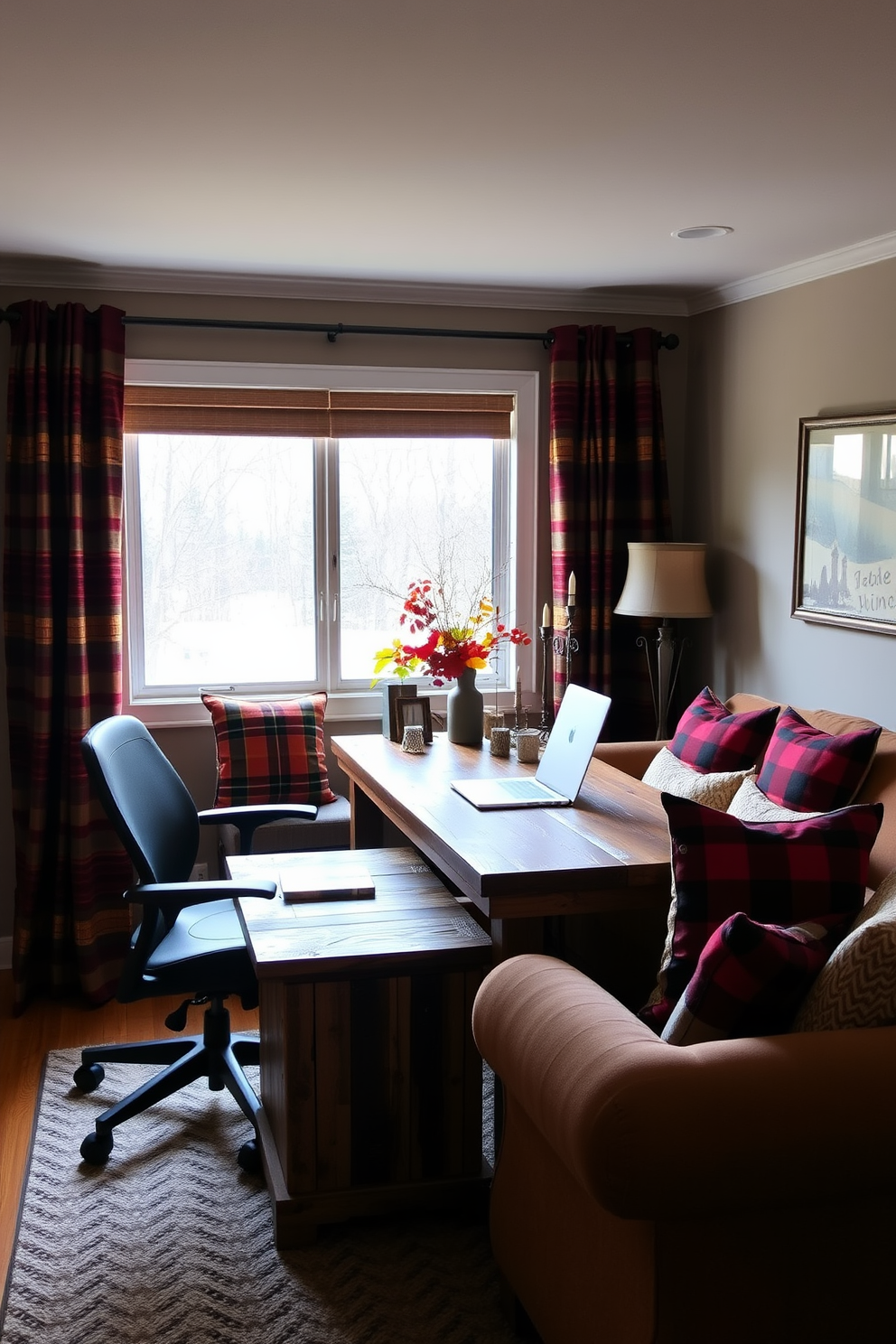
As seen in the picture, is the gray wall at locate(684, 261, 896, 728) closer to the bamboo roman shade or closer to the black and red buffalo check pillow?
the bamboo roman shade

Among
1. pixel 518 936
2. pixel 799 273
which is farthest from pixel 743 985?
pixel 799 273

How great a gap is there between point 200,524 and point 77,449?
23.9 inches

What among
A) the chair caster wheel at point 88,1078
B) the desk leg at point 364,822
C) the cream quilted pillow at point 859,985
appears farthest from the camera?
the desk leg at point 364,822

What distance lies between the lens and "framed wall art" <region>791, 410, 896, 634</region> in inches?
144

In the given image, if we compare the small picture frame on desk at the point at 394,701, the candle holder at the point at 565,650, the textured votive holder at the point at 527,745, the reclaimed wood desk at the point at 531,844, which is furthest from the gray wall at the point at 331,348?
the reclaimed wood desk at the point at 531,844

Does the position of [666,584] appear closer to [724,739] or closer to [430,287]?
[724,739]

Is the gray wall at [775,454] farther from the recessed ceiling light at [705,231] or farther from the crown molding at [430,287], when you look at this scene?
the recessed ceiling light at [705,231]

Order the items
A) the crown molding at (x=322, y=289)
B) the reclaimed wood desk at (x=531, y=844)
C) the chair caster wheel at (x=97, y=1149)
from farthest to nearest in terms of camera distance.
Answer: the crown molding at (x=322, y=289)
the chair caster wheel at (x=97, y=1149)
the reclaimed wood desk at (x=531, y=844)

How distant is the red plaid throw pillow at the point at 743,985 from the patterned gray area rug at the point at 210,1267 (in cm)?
84

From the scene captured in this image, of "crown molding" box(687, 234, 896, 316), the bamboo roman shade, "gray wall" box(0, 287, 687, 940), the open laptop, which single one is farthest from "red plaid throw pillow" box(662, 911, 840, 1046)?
the bamboo roman shade

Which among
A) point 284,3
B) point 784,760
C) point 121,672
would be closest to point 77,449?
point 121,672

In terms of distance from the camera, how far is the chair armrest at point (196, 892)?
110 inches

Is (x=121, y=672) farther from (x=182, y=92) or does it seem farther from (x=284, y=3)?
(x=284, y=3)

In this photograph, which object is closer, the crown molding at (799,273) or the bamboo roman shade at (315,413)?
the crown molding at (799,273)
